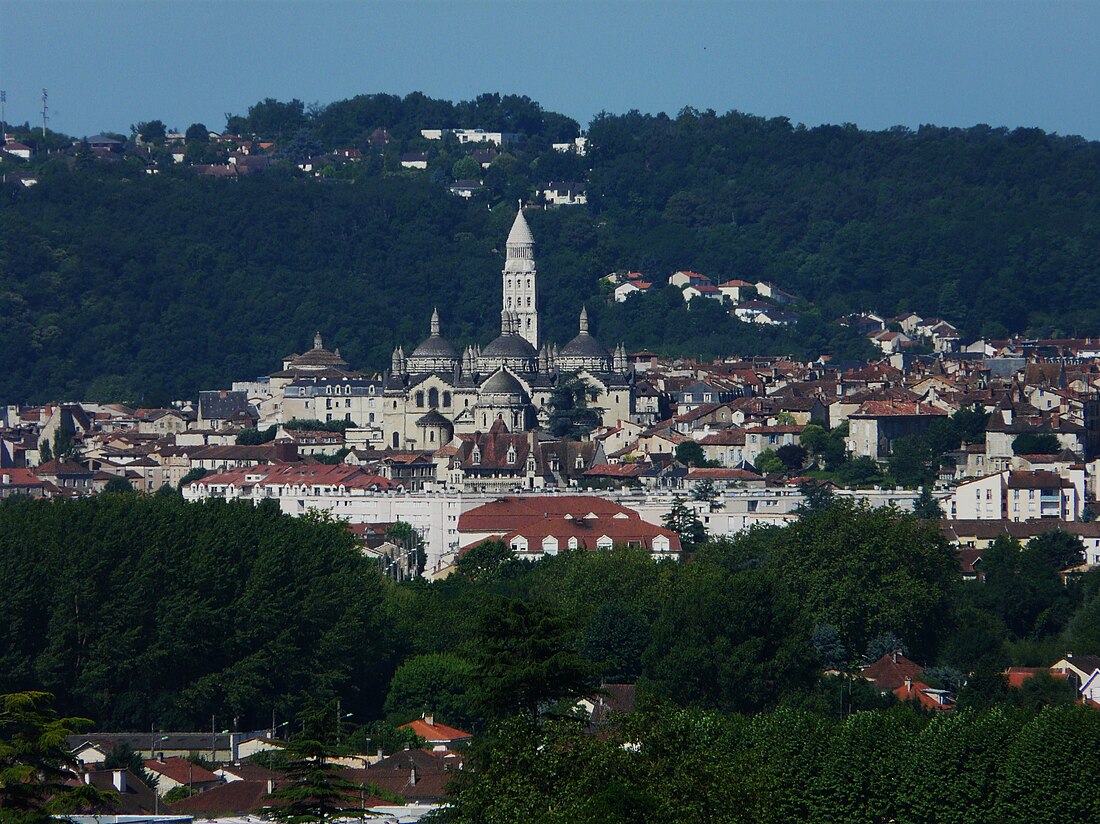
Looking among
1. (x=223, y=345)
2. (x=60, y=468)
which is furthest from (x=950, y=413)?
(x=223, y=345)

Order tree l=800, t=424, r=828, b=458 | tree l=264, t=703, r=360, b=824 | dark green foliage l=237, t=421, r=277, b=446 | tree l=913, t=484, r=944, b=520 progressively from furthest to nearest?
1. dark green foliage l=237, t=421, r=277, b=446
2. tree l=800, t=424, r=828, b=458
3. tree l=913, t=484, r=944, b=520
4. tree l=264, t=703, r=360, b=824

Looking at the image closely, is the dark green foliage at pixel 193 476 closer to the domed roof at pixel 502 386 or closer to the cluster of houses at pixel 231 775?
the domed roof at pixel 502 386

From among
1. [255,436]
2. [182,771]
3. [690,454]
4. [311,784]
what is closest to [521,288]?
[255,436]

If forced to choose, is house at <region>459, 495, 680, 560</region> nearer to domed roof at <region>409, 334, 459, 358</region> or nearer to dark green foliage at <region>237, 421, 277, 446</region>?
dark green foliage at <region>237, 421, 277, 446</region>

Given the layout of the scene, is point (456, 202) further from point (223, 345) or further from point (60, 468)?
point (60, 468)

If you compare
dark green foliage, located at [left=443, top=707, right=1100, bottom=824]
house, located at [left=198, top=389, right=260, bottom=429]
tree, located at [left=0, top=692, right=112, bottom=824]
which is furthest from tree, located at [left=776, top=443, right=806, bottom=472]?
tree, located at [left=0, top=692, right=112, bottom=824]

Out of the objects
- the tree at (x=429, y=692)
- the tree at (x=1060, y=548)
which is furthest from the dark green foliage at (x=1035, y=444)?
the tree at (x=429, y=692)
